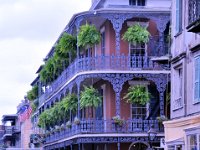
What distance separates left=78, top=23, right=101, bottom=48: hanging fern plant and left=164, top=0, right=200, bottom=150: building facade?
8307 millimetres

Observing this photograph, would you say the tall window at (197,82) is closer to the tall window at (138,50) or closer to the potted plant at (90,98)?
the potted plant at (90,98)

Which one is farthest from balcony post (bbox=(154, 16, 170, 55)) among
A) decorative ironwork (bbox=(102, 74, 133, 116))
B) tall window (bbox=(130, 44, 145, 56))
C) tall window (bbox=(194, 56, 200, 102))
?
tall window (bbox=(194, 56, 200, 102))

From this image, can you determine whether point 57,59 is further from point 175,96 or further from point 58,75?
point 175,96

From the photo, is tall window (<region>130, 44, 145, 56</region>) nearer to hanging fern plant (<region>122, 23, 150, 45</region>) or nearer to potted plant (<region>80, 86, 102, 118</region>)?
hanging fern plant (<region>122, 23, 150, 45</region>)

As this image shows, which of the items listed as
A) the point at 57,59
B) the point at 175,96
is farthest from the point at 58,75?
the point at 175,96

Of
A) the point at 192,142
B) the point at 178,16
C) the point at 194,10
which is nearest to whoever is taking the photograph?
the point at 194,10

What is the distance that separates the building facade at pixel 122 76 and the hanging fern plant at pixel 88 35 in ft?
2.53

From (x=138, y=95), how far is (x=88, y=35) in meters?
3.88

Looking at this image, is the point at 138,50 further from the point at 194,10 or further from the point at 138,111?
the point at 194,10

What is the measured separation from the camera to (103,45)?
39375mm

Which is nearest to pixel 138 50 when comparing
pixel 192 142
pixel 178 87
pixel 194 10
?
pixel 178 87

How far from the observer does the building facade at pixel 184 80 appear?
25.8 m

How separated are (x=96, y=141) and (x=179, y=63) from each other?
995cm

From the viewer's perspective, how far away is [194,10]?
25.3 metres
